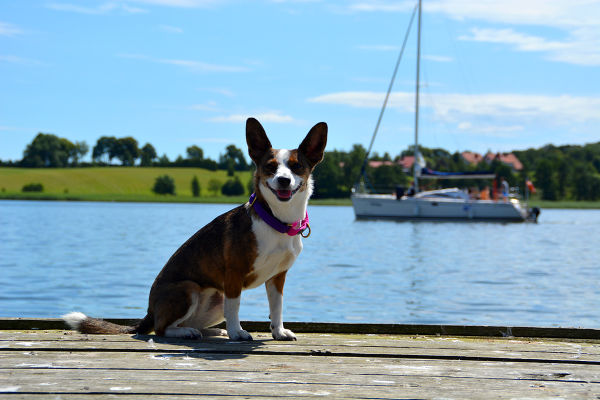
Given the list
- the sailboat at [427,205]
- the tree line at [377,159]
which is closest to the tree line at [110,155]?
the tree line at [377,159]

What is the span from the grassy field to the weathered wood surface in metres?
117

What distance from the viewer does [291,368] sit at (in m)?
3.57

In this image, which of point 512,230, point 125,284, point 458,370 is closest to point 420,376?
point 458,370

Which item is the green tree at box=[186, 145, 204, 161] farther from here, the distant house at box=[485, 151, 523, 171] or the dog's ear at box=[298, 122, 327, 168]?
the dog's ear at box=[298, 122, 327, 168]

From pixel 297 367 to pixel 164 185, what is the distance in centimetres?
12784

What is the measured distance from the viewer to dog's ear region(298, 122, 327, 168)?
13.9 feet

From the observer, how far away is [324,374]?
3453 millimetres

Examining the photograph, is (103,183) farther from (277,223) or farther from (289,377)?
(289,377)

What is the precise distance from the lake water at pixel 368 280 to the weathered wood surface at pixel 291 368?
955 cm

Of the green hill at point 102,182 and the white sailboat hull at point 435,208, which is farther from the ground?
the green hill at point 102,182

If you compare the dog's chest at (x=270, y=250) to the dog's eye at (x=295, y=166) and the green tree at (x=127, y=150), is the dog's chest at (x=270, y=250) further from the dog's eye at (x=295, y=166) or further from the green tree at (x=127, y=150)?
the green tree at (x=127, y=150)

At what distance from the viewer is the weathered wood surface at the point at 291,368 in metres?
3.11

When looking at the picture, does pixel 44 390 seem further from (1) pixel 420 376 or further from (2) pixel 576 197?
(2) pixel 576 197

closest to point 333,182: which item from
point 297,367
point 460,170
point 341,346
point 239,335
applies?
point 460,170
